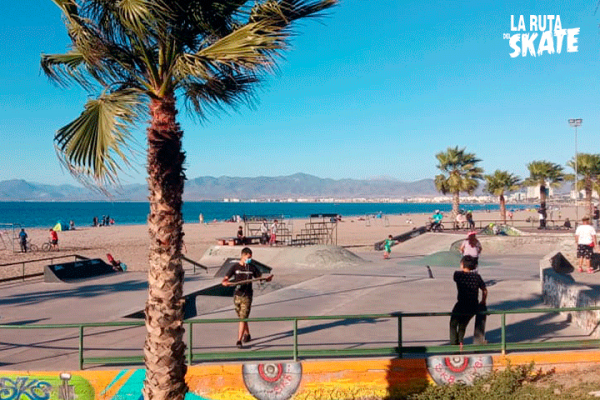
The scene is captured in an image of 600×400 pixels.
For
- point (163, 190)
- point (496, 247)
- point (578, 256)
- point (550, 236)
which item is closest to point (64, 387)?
point (163, 190)

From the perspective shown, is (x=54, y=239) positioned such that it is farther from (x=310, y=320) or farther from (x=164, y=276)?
(x=164, y=276)

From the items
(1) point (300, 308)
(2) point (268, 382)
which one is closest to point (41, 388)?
(2) point (268, 382)

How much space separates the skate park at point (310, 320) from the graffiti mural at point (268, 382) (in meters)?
0.07

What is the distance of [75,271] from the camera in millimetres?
18641

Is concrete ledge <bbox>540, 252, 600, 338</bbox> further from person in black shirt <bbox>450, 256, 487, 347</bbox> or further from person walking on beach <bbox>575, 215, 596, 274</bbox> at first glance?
person in black shirt <bbox>450, 256, 487, 347</bbox>

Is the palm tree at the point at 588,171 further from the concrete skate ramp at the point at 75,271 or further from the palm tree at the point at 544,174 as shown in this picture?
the concrete skate ramp at the point at 75,271

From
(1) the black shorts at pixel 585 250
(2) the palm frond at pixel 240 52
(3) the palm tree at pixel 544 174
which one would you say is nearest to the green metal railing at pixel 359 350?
(2) the palm frond at pixel 240 52

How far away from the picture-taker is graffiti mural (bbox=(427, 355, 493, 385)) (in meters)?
7.58

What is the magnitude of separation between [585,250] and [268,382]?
39.6ft

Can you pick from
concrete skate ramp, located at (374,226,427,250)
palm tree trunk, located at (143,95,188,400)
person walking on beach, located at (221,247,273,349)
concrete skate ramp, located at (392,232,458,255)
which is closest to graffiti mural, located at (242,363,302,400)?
person walking on beach, located at (221,247,273,349)

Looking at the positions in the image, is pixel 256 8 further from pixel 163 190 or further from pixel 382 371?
pixel 382 371

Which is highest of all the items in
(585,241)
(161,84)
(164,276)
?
(161,84)

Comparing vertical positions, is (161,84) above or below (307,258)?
above

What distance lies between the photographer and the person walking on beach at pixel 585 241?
14829mm
